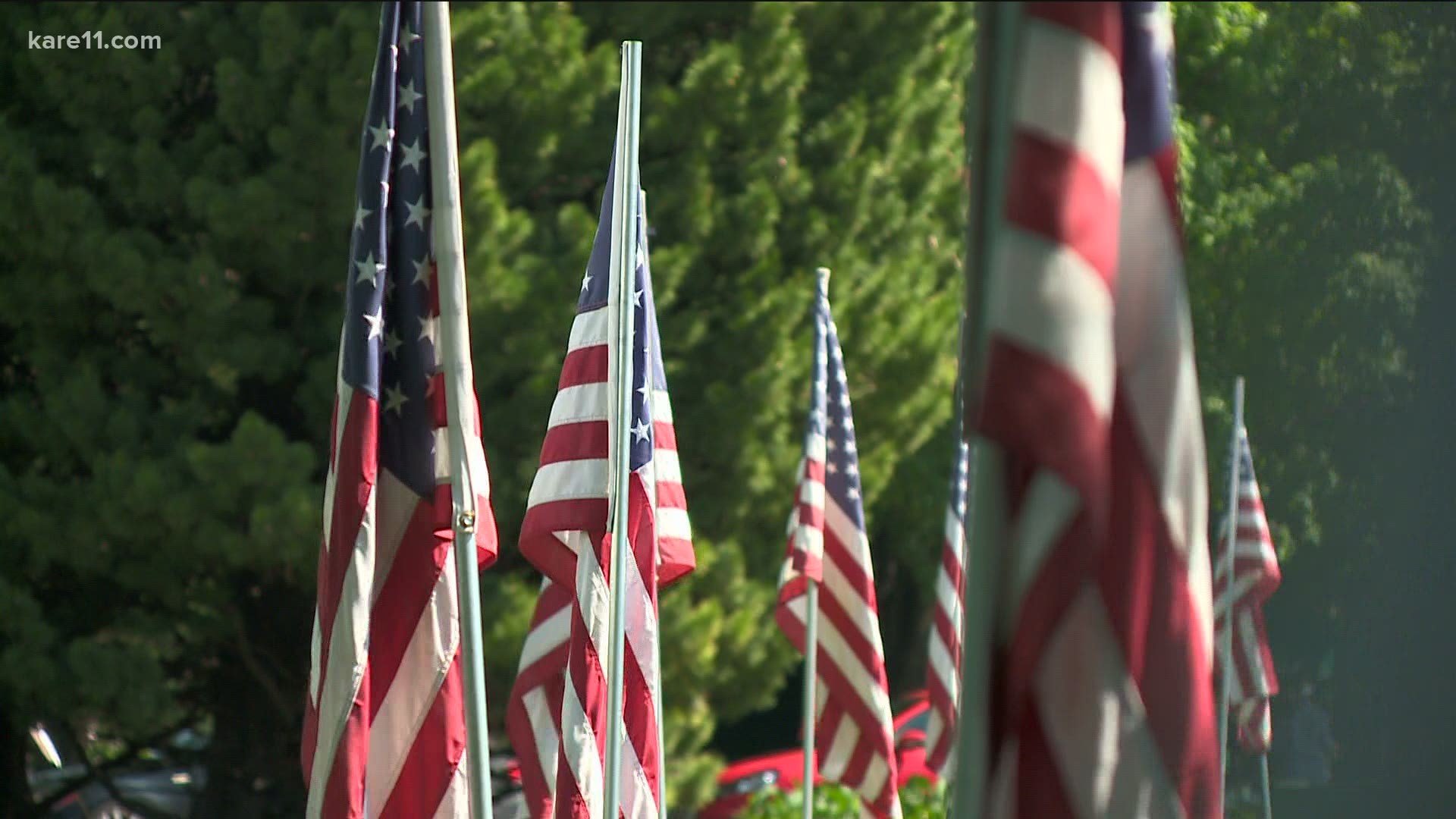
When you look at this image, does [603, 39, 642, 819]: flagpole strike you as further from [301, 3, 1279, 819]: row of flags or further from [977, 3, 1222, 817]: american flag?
[977, 3, 1222, 817]: american flag

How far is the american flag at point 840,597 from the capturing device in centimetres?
1084

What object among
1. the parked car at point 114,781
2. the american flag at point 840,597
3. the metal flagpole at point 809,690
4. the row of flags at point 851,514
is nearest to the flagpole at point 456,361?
the row of flags at point 851,514

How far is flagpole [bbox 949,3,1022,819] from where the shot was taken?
3207 mm

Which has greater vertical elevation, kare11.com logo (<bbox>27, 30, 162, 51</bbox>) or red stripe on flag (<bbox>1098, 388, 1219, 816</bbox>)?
kare11.com logo (<bbox>27, 30, 162, 51</bbox>)

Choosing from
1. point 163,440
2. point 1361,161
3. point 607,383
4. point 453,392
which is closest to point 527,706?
point 607,383

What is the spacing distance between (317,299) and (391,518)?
8.31 m

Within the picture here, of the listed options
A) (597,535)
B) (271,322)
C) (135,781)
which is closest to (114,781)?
(135,781)

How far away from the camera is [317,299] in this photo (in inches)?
544

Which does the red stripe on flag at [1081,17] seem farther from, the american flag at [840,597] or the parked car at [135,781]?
the parked car at [135,781]

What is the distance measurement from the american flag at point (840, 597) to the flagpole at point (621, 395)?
143 inches

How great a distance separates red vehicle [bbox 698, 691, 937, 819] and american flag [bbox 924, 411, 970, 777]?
1.91 m

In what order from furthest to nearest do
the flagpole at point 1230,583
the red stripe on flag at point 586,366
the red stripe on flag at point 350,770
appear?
1. the flagpole at point 1230,583
2. the red stripe on flag at point 586,366
3. the red stripe on flag at point 350,770

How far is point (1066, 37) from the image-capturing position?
128 inches

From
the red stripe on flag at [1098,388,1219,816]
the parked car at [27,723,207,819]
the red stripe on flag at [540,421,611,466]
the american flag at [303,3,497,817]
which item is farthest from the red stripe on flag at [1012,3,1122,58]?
the parked car at [27,723,207,819]
